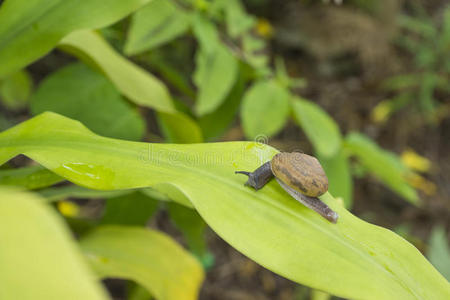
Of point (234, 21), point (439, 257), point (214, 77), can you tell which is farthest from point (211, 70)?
point (439, 257)

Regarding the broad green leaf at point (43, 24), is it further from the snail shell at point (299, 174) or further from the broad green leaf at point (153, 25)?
the snail shell at point (299, 174)

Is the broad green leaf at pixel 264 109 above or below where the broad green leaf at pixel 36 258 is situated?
below

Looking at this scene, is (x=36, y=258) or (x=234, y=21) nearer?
(x=36, y=258)

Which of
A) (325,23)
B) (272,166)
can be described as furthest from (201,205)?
(325,23)

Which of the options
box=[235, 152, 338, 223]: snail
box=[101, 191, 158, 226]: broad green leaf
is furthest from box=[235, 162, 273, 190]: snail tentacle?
box=[101, 191, 158, 226]: broad green leaf

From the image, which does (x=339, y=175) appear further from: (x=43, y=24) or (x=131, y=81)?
(x=43, y=24)

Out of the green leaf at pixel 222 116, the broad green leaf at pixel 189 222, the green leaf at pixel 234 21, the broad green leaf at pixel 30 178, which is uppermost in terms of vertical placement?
the green leaf at pixel 234 21

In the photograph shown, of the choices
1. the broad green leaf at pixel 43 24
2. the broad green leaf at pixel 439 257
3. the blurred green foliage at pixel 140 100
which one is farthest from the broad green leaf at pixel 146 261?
the broad green leaf at pixel 439 257
